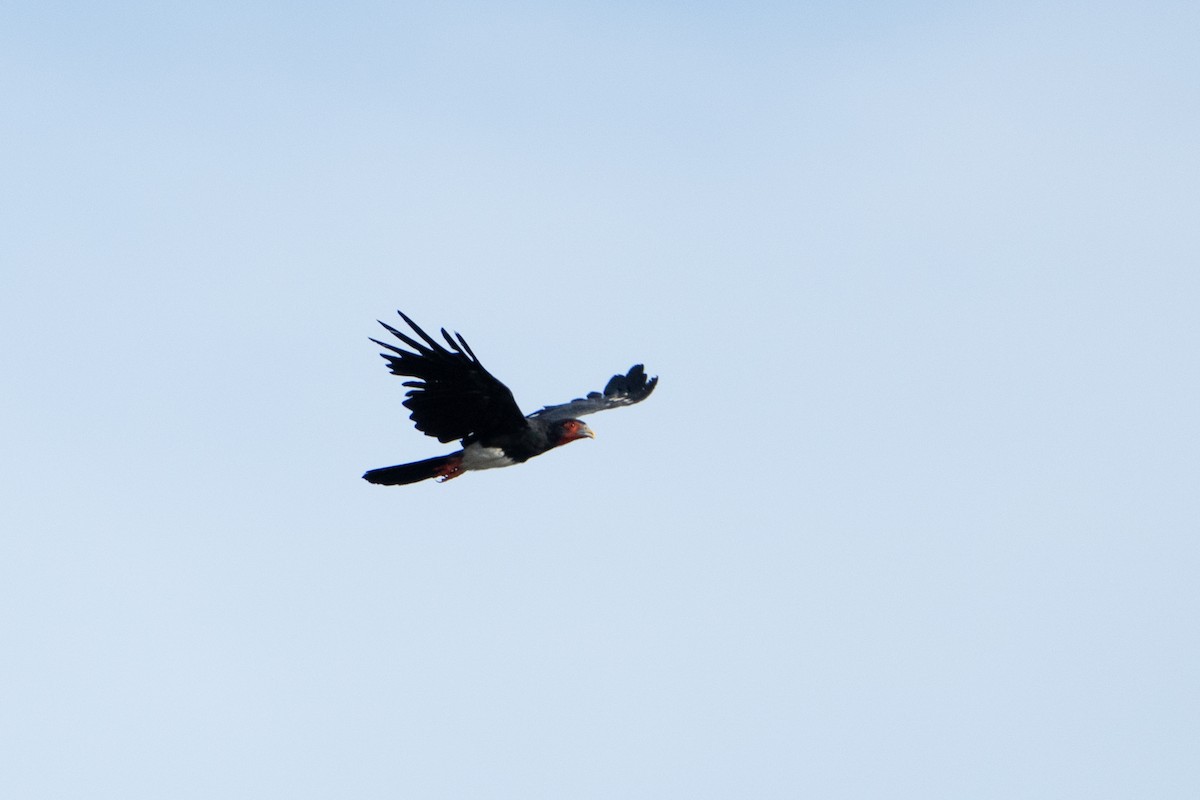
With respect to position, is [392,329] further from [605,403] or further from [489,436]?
[605,403]

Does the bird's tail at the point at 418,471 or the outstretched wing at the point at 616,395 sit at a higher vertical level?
the outstretched wing at the point at 616,395

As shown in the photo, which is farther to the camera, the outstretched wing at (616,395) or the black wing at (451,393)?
the outstretched wing at (616,395)

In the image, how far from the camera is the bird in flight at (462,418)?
1823 centimetres

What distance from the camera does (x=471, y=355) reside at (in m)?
18.1

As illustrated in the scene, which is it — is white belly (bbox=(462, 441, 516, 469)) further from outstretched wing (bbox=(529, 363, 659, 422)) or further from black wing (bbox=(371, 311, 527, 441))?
outstretched wing (bbox=(529, 363, 659, 422))

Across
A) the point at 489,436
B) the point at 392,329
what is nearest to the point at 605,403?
the point at 489,436

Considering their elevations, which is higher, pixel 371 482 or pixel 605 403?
pixel 605 403

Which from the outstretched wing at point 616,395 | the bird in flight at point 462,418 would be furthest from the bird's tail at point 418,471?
the outstretched wing at point 616,395

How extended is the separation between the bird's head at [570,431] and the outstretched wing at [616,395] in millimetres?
1768

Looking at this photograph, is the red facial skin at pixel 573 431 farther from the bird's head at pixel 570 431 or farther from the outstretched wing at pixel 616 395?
the outstretched wing at pixel 616 395

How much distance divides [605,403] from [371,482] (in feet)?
14.7

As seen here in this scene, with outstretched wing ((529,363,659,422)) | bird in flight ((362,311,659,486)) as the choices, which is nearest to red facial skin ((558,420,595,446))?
bird in flight ((362,311,659,486))

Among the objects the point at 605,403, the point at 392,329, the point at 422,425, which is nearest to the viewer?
the point at 392,329

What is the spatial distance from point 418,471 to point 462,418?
928mm
